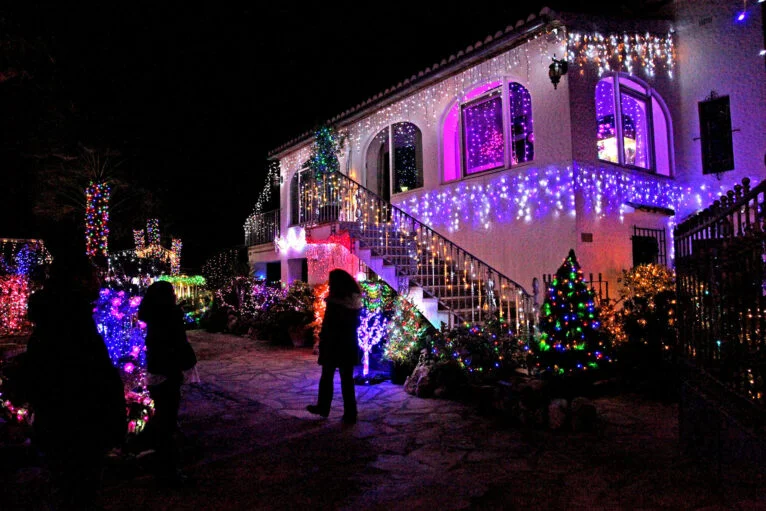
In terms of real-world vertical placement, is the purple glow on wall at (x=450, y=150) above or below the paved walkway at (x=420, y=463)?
above

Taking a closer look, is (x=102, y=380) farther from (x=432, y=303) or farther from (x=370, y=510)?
(x=432, y=303)

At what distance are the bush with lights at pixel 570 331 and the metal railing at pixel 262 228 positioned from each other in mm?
13473

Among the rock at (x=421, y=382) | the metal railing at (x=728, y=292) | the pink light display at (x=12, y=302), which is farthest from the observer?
the pink light display at (x=12, y=302)

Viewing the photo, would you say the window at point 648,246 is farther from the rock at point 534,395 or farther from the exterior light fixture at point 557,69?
the rock at point 534,395

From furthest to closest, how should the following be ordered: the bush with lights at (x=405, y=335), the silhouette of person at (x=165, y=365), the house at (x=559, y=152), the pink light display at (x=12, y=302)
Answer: the pink light display at (x=12, y=302)
the house at (x=559, y=152)
the bush with lights at (x=405, y=335)
the silhouette of person at (x=165, y=365)

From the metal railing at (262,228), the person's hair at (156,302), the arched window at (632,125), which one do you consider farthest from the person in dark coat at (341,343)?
the metal railing at (262,228)

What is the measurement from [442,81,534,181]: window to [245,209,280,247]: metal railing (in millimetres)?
9088

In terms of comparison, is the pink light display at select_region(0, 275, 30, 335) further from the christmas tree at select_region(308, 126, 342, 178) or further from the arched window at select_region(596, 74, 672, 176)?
the arched window at select_region(596, 74, 672, 176)

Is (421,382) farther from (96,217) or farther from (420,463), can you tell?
(96,217)

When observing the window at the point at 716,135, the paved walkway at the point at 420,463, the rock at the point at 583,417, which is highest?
the window at the point at 716,135

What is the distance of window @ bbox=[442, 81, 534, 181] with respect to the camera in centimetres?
1116

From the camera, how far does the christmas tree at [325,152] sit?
14.1m

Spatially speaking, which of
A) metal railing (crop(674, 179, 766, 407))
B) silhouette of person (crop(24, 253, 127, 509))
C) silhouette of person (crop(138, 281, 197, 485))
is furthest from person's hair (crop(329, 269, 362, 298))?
metal railing (crop(674, 179, 766, 407))

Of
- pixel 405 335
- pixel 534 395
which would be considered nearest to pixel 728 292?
pixel 534 395
